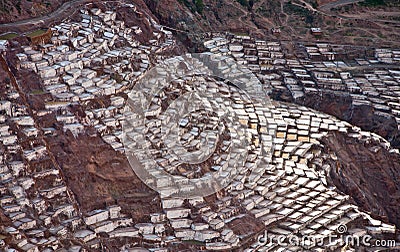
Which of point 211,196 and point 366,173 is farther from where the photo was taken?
point 366,173

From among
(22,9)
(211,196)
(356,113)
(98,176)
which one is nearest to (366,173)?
(356,113)

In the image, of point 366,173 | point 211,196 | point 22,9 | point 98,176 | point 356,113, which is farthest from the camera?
point 356,113

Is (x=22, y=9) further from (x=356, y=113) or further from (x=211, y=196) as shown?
(x=356, y=113)

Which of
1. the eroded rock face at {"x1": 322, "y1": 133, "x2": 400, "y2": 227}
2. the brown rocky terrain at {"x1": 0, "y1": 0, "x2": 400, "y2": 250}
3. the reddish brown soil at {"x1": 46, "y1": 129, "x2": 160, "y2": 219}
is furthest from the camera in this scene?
the eroded rock face at {"x1": 322, "y1": 133, "x2": 400, "y2": 227}

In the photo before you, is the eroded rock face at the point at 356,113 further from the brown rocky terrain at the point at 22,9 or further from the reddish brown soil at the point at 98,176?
the brown rocky terrain at the point at 22,9

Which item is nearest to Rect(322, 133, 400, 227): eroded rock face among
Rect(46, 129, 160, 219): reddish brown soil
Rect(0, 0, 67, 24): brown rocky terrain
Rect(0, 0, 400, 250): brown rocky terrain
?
Rect(0, 0, 400, 250): brown rocky terrain

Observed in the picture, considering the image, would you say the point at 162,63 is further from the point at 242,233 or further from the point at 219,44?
the point at 242,233

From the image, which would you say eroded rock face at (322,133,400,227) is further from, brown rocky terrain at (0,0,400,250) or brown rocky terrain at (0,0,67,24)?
brown rocky terrain at (0,0,67,24)

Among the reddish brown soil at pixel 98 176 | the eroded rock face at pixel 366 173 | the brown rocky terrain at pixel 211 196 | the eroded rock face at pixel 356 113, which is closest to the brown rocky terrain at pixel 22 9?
the brown rocky terrain at pixel 211 196

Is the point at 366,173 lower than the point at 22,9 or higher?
lower
